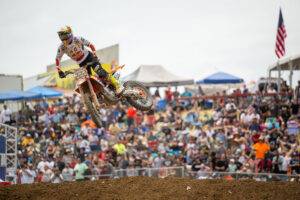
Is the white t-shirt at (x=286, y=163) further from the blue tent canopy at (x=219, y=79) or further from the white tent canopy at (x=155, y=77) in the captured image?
the white tent canopy at (x=155, y=77)

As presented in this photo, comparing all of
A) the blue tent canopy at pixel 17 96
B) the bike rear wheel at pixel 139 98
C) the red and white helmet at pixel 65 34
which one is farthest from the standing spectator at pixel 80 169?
the red and white helmet at pixel 65 34

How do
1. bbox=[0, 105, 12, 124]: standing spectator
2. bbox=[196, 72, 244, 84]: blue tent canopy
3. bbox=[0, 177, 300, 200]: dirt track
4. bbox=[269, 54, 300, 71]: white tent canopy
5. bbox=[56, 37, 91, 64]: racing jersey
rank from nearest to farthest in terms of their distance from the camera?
bbox=[0, 177, 300, 200]: dirt track → bbox=[56, 37, 91, 64]: racing jersey → bbox=[0, 105, 12, 124]: standing spectator → bbox=[269, 54, 300, 71]: white tent canopy → bbox=[196, 72, 244, 84]: blue tent canopy

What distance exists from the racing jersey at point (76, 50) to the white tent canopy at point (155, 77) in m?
15.8

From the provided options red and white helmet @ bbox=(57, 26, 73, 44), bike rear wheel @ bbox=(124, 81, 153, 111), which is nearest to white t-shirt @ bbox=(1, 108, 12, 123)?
bike rear wheel @ bbox=(124, 81, 153, 111)

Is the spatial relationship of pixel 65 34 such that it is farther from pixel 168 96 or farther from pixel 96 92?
pixel 168 96

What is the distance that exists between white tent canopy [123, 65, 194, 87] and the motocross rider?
15.7m

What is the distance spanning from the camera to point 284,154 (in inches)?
711

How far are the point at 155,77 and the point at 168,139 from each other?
7.58 metres

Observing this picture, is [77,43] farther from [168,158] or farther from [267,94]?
[267,94]

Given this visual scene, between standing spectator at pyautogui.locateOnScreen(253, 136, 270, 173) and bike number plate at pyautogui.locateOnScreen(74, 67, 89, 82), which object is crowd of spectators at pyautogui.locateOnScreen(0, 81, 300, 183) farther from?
bike number plate at pyautogui.locateOnScreen(74, 67, 89, 82)

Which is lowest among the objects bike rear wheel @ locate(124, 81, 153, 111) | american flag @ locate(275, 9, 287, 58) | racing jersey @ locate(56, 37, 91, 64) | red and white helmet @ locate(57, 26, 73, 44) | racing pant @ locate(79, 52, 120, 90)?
bike rear wheel @ locate(124, 81, 153, 111)

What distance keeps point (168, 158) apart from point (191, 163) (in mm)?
955

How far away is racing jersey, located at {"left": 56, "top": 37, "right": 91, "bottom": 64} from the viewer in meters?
12.9

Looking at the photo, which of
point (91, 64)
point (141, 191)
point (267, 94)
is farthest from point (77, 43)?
point (267, 94)
